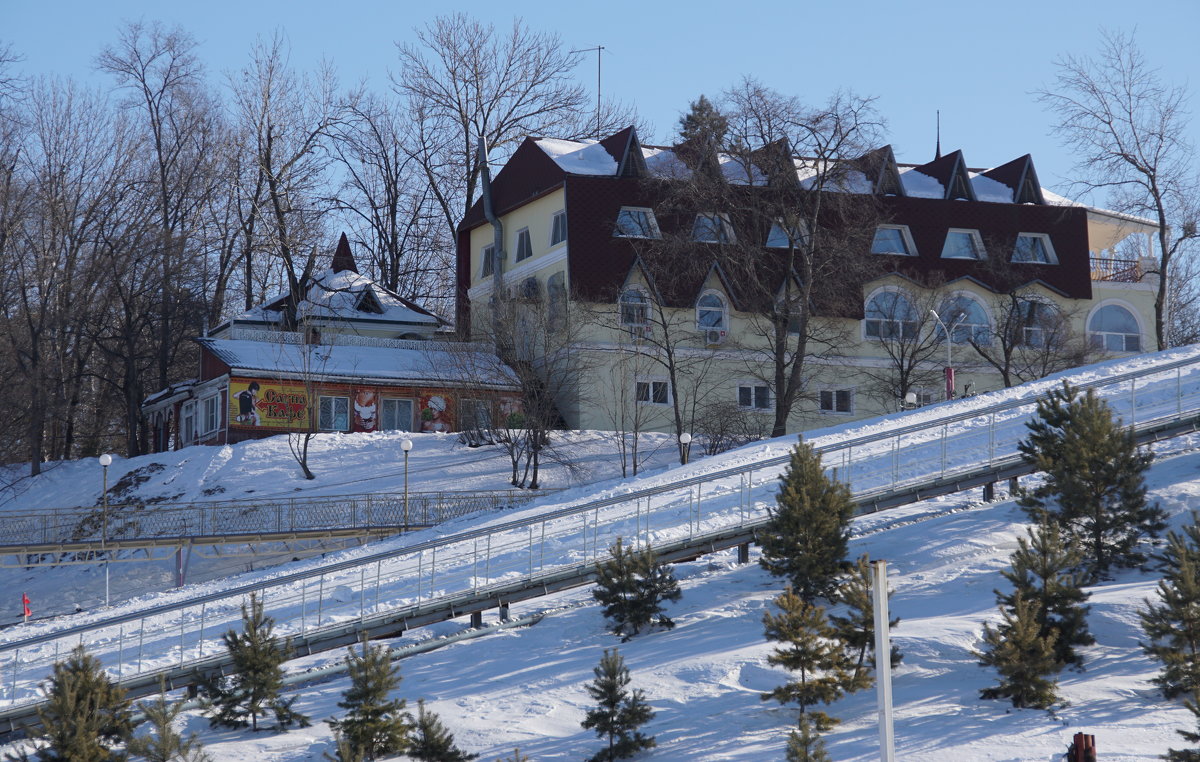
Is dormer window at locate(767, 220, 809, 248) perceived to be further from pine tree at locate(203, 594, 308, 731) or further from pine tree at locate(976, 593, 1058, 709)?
pine tree at locate(203, 594, 308, 731)

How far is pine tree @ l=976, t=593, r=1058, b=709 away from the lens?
17.5m

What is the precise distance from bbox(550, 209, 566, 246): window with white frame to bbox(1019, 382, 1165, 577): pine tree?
29356 mm

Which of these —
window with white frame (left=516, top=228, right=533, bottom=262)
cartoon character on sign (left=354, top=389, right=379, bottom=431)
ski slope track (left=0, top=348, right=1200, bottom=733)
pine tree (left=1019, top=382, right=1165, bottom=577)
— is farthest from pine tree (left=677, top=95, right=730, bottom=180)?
pine tree (left=1019, top=382, right=1165, bottom=577)

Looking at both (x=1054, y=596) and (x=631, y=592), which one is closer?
(x=1054, y=596)

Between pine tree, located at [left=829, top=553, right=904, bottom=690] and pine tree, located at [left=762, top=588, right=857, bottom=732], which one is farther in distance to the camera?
pine tree, located at [left=829, top=553, right=904, bottom=690]

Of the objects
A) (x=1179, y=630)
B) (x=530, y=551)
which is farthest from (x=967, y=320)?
(x=1179, y=630)

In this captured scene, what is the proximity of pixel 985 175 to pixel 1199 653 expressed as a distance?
39.4 metres

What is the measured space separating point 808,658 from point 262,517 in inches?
896

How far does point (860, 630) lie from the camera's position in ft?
61.5

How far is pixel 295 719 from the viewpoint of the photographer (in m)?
19.3

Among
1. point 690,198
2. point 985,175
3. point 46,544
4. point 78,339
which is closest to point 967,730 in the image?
point 46,544

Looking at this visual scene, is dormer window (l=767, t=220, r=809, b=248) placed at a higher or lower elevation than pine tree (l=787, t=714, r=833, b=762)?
higher

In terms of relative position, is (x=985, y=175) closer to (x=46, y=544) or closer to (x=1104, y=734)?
(x=46, y=544)

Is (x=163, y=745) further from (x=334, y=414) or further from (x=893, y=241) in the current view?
(x=893, y=241)
